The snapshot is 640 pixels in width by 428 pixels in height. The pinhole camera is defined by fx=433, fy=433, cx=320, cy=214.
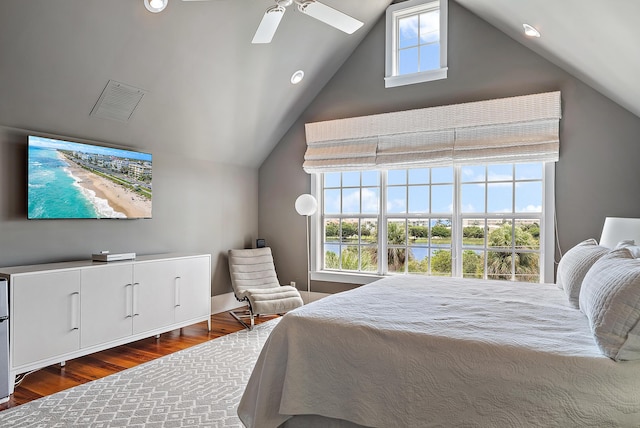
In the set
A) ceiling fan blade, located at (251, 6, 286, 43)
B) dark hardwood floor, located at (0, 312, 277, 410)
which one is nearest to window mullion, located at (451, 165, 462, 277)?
dark hardwood floor, located at (0, 312, 277, 410)

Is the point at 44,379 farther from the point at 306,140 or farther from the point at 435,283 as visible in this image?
the point at 306,140

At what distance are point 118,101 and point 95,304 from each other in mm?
1691

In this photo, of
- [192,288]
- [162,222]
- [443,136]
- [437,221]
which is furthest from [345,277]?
→ [162,222]

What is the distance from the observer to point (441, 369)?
1.70m

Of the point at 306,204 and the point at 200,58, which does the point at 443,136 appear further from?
the point at 200,58

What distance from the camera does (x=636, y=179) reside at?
374cm

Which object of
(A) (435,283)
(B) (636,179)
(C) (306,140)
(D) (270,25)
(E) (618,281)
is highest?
(D) (270,25)

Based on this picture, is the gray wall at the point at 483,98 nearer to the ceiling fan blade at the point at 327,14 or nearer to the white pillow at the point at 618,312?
the ceiling fan blade at the point at 327,14

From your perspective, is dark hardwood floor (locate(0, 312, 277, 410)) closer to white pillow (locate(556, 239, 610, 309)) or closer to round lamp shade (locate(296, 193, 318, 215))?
round lamp shade (locate(296, 193, 318, 215))

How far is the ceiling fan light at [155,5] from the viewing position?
10.2ft

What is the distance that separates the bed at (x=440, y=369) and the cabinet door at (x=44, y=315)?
1744 mm

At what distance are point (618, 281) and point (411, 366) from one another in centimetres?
85

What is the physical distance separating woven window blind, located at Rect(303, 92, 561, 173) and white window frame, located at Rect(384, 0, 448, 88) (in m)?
0.37

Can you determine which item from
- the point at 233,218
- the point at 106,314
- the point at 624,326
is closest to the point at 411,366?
the point at 624,326
